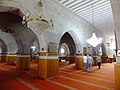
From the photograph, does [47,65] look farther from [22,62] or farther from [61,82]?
[22,62]

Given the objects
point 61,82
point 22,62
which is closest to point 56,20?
point 61,82

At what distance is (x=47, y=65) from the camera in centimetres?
550

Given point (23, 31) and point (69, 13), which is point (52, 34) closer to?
point (69, 13)

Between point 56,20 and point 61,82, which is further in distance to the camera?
point 56,20

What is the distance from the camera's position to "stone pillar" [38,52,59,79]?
5.49 metres

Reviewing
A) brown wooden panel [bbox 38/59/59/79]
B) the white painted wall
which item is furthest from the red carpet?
the white painted wall

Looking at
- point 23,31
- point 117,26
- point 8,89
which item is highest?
point 23,31

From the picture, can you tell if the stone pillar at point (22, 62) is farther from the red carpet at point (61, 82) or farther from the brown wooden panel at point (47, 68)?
the brown wooden panel at point (47, 68)

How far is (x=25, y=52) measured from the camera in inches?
371

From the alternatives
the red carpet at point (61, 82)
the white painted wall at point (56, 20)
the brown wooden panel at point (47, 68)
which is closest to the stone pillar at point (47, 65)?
the brown wooden panel at point (47, 68)

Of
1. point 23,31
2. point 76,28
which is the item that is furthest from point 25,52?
point 76,28

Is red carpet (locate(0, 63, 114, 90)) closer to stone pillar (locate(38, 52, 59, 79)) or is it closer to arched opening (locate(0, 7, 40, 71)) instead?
stone pillar (locate(38, 52, 59, 79))

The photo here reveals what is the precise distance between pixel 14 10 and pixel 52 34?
226cm

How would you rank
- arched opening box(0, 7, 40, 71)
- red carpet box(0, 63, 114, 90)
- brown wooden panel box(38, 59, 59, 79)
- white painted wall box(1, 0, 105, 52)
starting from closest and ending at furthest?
red carpet box(0, 63, 114, 90) < white painted wall box(1, 0, 105, 52) < brown wooden panel box(38, 59, 59, 79) < arched opening box(0, 7, 40, 71)
